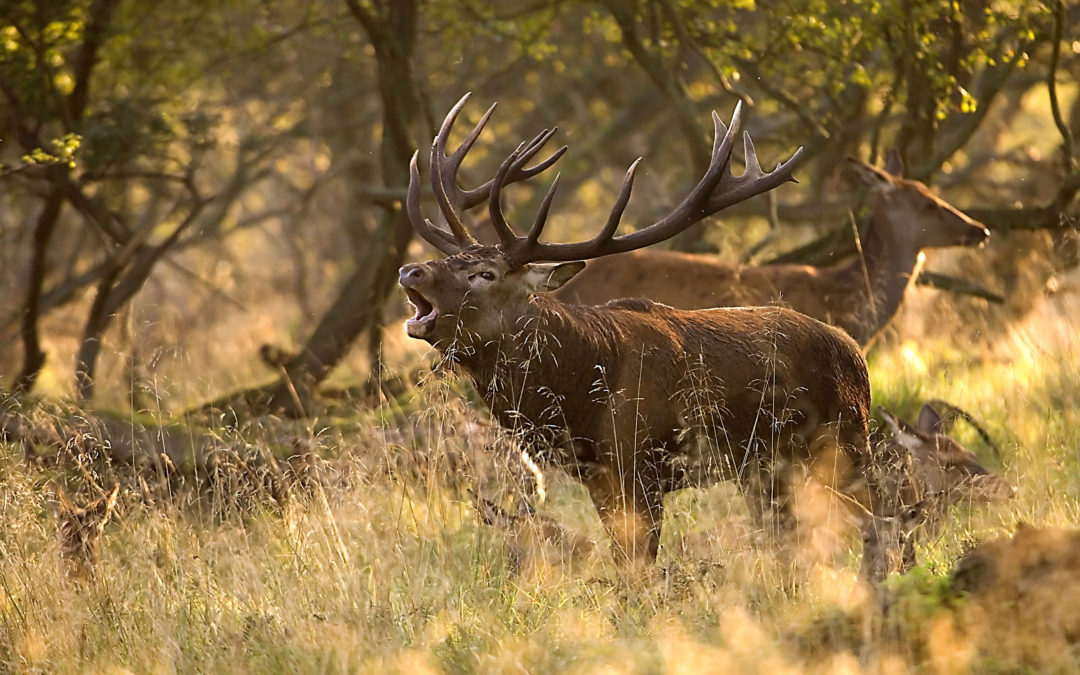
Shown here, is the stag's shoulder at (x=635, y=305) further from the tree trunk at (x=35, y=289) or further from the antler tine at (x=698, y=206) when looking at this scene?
the tree trunk at (x=35, y=289)

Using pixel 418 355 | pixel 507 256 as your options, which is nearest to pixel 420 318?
pixel 507 256

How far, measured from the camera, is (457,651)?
4445 mm

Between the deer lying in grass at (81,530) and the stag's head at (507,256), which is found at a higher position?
the stag's head at (507,256)

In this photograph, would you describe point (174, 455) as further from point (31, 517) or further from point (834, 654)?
point (834, 654)

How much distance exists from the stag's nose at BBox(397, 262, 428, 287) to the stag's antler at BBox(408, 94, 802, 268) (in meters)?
0.47

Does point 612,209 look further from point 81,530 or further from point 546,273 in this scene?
point 81,530

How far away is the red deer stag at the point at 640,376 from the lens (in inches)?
217

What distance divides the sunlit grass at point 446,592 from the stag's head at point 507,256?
0.33 meters

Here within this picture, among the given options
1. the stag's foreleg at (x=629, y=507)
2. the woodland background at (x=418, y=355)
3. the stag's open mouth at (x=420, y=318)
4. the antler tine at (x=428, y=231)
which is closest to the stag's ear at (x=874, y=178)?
the woodland background at (x=418, y=355)

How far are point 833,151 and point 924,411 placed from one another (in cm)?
547

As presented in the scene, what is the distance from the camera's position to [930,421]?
702cm

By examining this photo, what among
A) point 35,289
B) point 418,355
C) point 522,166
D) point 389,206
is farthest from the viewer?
point 35,289

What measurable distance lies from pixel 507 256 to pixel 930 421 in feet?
8.70

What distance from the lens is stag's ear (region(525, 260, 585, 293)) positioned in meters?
5.71
